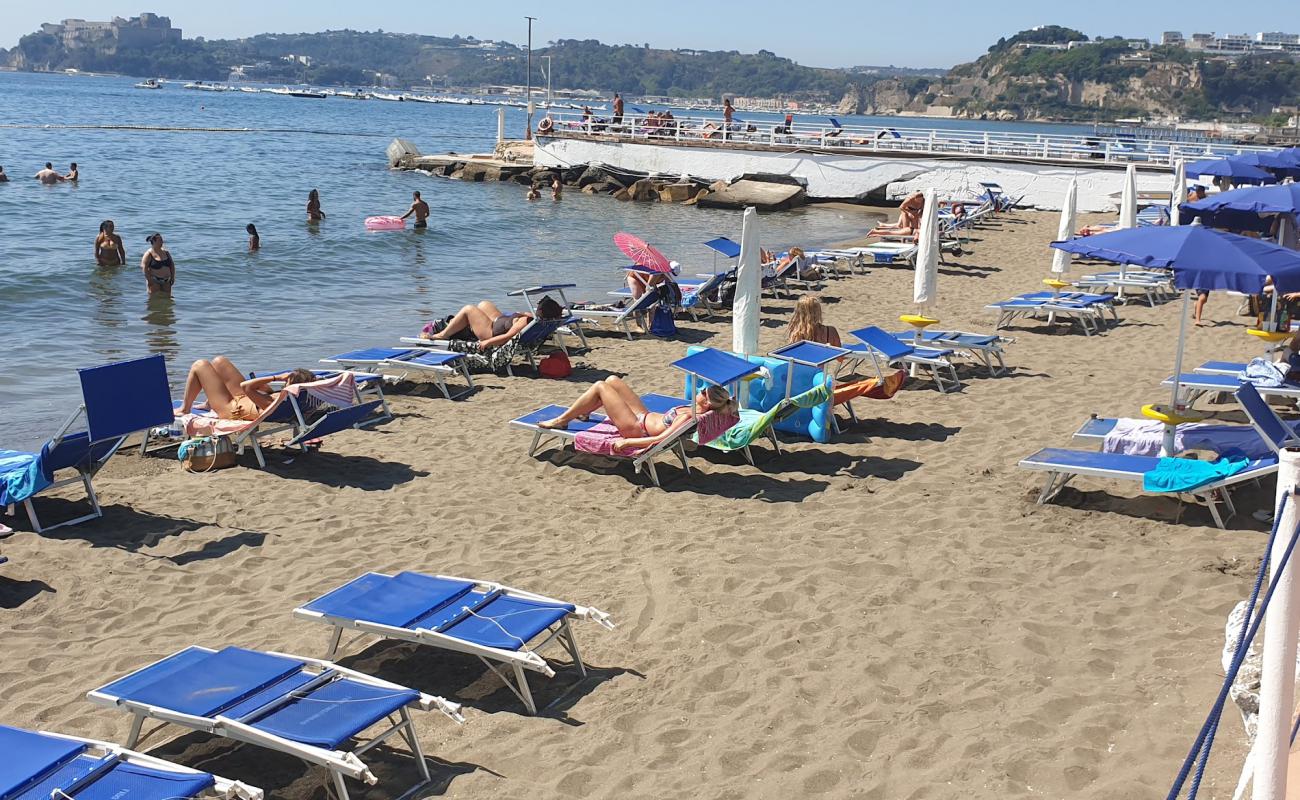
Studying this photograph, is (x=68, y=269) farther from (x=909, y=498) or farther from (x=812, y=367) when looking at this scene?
(x=909, y=498)

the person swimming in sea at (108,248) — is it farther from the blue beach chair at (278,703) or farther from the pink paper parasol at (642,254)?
the blue beach chair at (278,703)

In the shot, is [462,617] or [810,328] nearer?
[462,617]

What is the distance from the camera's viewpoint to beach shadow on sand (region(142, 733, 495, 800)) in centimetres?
446

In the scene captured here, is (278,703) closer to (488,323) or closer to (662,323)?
(488,323)

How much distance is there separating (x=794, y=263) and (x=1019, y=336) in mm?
4561

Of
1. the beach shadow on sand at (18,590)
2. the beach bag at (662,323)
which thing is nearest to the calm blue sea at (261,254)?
the beach bag at (662,323)

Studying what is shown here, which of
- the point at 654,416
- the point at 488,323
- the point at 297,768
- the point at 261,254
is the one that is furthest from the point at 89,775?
the point at 261,254

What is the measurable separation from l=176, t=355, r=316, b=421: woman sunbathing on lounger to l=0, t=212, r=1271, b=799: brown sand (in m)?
0.60

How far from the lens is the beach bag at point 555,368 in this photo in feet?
37.5

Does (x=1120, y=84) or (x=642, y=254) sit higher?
(x=1120, y=84)

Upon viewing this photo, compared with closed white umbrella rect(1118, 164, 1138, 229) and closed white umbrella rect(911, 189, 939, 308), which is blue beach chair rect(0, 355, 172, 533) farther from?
closed white umbrella rect(1118, 164, 1138, 229)

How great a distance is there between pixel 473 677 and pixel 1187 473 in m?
4.33

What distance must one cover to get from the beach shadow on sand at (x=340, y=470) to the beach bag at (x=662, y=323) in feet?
17.8

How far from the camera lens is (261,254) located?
21844 millimetres
